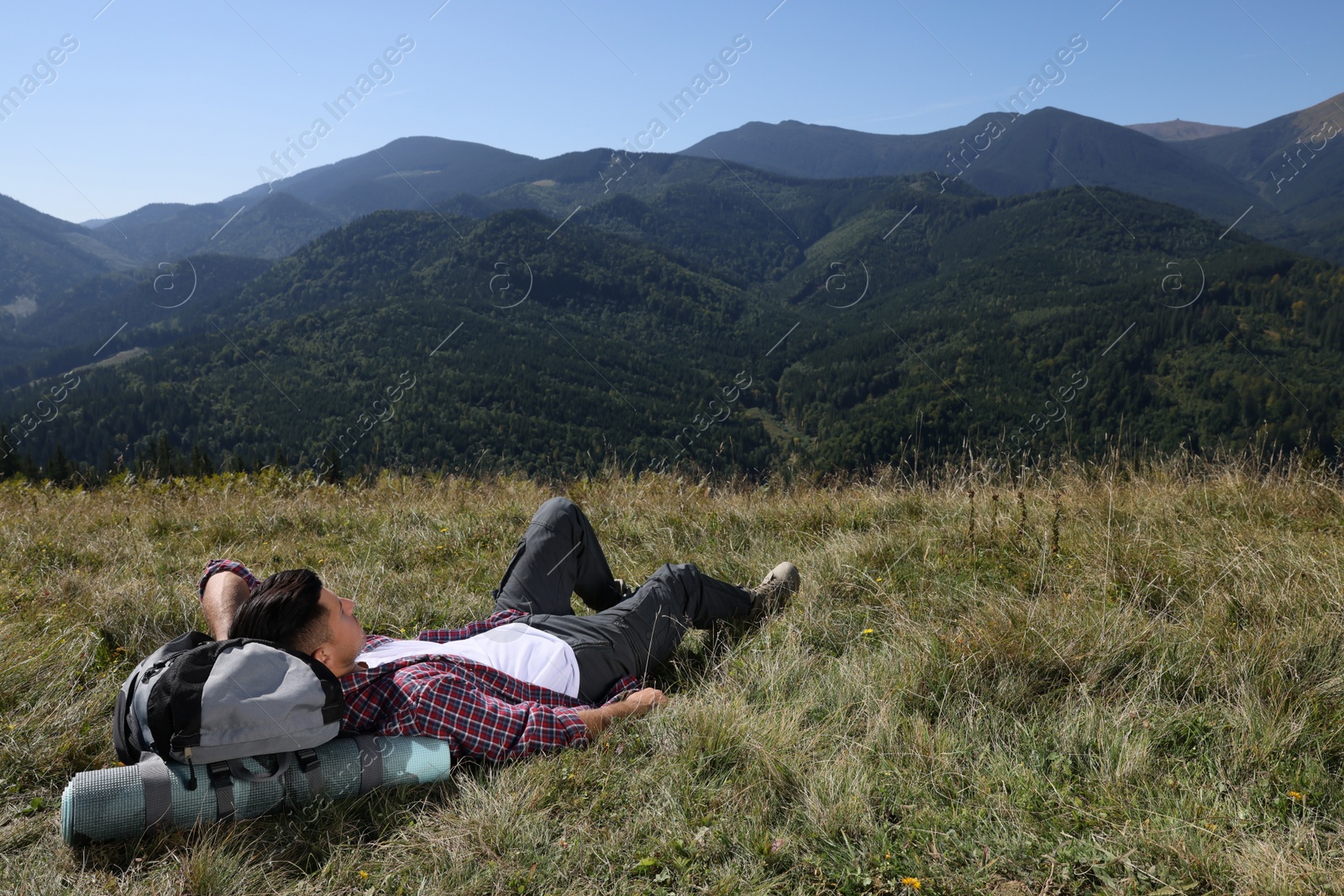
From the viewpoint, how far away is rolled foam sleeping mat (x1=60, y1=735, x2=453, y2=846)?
2150 millimetres

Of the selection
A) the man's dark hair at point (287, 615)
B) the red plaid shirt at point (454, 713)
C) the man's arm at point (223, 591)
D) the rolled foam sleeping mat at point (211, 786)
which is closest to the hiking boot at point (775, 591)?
the red plaid shirt at point (454, 713)

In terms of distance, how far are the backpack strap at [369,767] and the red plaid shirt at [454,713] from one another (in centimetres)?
13

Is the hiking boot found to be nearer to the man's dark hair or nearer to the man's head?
the man's head

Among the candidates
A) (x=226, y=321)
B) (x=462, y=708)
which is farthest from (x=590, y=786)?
(x=226, y=321)

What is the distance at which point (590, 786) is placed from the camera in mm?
2482

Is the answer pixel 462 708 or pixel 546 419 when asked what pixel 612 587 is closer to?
pixel 462 708

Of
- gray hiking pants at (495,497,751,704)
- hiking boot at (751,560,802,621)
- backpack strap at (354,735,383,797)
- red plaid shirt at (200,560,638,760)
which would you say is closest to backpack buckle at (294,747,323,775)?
backpack strap at (354,735,383,797)

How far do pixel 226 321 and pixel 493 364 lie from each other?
356 feet

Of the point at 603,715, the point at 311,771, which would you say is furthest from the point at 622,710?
the point at 311,771

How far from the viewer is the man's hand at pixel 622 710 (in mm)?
2799

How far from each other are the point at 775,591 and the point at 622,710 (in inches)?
56.6

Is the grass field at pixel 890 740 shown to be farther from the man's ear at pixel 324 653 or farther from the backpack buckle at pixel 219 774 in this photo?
the man's ear at pixel 324 653

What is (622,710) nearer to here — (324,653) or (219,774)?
(324,653)

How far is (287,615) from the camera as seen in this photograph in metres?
2.61
